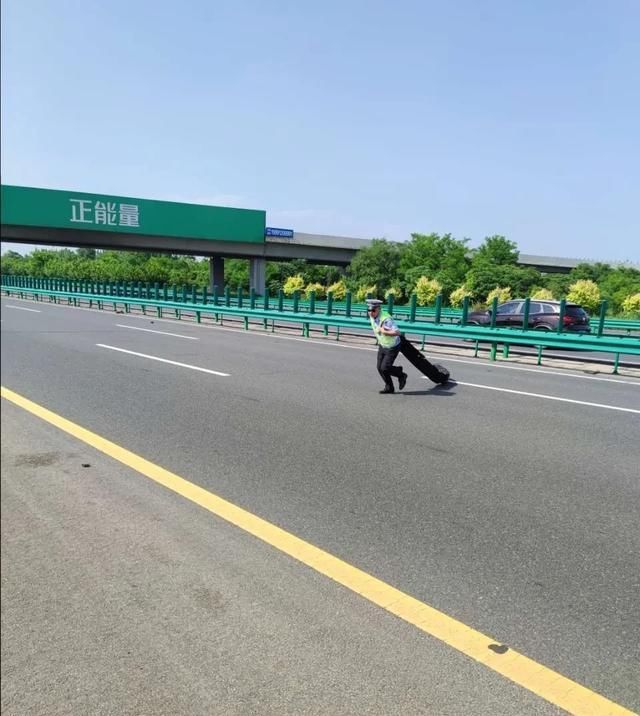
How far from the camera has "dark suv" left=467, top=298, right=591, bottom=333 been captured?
632 inches

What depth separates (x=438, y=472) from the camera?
522cm

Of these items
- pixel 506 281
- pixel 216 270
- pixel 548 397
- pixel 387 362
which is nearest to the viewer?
pixel 387 362

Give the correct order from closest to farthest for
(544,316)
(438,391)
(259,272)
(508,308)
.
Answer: (438,391) → (544,316) → (508,308) → (259,272)

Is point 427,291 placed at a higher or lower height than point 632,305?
higher

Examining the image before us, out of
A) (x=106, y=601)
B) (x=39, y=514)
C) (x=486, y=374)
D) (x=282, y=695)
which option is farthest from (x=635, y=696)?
(x=486, y=374)

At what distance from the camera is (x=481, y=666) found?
8.30 feet

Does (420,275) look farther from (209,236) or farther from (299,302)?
(299,302)

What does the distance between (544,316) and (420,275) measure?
28.2 metres

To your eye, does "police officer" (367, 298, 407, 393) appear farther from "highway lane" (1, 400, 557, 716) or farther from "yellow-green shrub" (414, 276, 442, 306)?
"yellow-green shrub" (414, 276, 442, 306)

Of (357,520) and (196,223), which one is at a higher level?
(196,223)

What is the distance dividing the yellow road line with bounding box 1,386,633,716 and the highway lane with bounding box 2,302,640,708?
9cm

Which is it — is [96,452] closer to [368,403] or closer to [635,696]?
[368,403]

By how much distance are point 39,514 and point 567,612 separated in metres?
3.42

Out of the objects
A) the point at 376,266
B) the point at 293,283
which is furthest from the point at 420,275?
the point at 293,283
